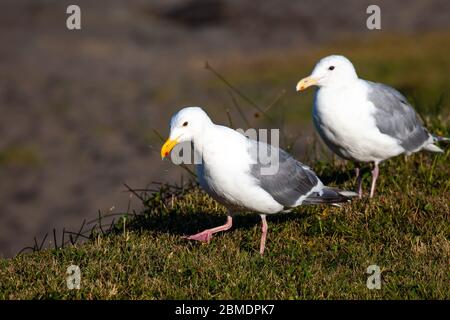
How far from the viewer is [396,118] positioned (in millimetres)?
8453

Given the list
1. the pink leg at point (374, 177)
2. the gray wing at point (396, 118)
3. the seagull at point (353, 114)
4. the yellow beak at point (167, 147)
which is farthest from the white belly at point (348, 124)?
the yellow beak at point (167, 147)

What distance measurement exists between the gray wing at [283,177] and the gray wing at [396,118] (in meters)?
1.09

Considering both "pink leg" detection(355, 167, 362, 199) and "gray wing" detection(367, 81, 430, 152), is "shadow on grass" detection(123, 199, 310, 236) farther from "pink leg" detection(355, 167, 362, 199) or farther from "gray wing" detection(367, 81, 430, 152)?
"gray wing" detection(367, 81, 430, 152)

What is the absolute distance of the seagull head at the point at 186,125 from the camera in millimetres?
6652

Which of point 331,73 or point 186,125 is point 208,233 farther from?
point 331,73

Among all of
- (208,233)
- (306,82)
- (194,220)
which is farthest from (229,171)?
(306,82)

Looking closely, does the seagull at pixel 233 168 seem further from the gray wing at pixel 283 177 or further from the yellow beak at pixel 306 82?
the yellow beak at pixel 306 82

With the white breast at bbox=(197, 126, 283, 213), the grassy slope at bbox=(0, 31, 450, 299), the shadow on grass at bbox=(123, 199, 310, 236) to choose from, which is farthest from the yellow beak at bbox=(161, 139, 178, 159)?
the shadow on grass at bbox=(123, 199, 310, 236)

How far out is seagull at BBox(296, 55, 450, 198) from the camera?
8000 millimetres

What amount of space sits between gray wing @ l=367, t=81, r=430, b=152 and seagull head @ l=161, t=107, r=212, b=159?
2135mm

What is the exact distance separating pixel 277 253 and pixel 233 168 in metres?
0.87
